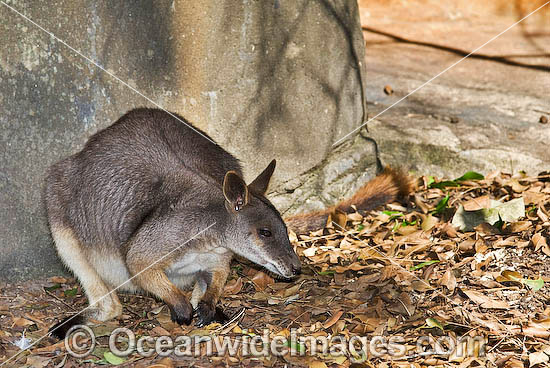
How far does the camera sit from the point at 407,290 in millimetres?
3961

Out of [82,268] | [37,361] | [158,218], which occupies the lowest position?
[37,361]

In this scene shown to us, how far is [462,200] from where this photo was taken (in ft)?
16.4

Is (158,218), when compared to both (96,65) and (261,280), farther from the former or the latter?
(96,65)

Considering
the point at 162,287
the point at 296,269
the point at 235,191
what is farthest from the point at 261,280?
the point at 235,191

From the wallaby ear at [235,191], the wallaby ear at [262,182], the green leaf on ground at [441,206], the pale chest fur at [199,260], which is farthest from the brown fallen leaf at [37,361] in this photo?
the green leaf on ground at [441,206]

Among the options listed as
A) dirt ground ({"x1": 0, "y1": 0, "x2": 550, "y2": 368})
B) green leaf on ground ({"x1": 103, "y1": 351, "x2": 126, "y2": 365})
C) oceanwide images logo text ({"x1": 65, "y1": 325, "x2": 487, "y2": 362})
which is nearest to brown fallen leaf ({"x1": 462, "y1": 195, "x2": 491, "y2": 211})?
dirt ground ({"x1": 0, "y1": 0, "x2": 550, "y2": 368})

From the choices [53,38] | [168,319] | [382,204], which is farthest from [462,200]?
[53,38]

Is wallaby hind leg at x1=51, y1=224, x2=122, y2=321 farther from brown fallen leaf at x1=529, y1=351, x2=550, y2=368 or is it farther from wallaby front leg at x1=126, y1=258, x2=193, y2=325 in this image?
brown fallen leaf at x1=529, y1=351, x2=550, y2=368

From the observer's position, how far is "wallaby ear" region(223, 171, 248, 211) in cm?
365

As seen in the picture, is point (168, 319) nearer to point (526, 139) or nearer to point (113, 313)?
point (113, 313)

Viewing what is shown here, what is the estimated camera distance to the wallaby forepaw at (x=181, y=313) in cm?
383

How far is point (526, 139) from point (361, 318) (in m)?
2.62

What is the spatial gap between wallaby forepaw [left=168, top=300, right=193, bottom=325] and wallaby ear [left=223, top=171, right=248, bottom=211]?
57cm

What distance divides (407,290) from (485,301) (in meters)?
0.42
